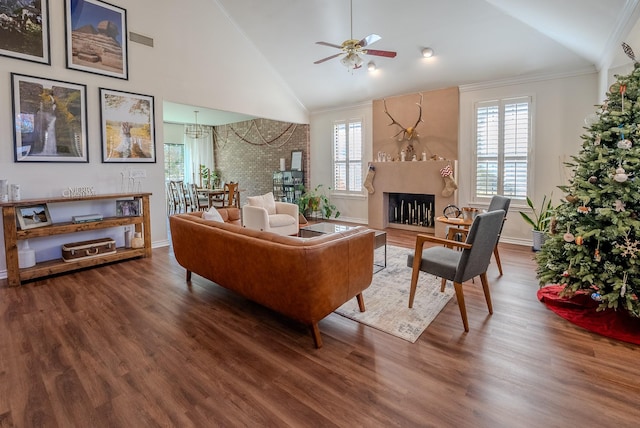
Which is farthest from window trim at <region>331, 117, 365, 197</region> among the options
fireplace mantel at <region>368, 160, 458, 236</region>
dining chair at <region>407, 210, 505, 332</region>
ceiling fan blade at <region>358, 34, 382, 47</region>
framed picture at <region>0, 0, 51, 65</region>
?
framed picture at <region>0, 0, 51, 65</region>

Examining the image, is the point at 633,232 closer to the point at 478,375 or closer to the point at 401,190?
the point at 478,375

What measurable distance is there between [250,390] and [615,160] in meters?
3.25

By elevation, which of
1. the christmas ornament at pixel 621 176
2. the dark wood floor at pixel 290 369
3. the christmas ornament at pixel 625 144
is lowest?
the dark wood floor at pixel 290 369

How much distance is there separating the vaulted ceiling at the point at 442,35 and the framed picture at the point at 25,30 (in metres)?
2.75

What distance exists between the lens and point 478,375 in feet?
6.87

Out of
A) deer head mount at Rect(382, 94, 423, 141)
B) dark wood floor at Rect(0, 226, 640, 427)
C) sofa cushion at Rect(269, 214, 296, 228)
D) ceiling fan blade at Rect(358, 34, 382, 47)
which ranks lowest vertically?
dark wood floor at Rect(0, 226, 640, 427)

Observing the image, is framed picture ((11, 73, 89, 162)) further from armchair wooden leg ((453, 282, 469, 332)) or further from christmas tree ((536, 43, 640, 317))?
christmas tree ((536, 43, 640, 317))

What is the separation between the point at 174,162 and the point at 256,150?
10.8 ft

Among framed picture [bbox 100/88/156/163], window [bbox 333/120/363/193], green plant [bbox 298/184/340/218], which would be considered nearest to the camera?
framed picture [bbox 100/88/156/163]

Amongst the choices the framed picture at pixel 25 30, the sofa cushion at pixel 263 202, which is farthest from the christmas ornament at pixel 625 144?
the framed picture at pixel 25 30

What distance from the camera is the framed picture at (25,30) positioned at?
3.83 metres

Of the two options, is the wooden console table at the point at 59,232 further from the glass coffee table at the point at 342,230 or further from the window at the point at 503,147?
the window at the point at 503,147

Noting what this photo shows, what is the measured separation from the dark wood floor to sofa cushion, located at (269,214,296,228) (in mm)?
2280

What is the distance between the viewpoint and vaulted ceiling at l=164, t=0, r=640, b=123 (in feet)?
12.5
